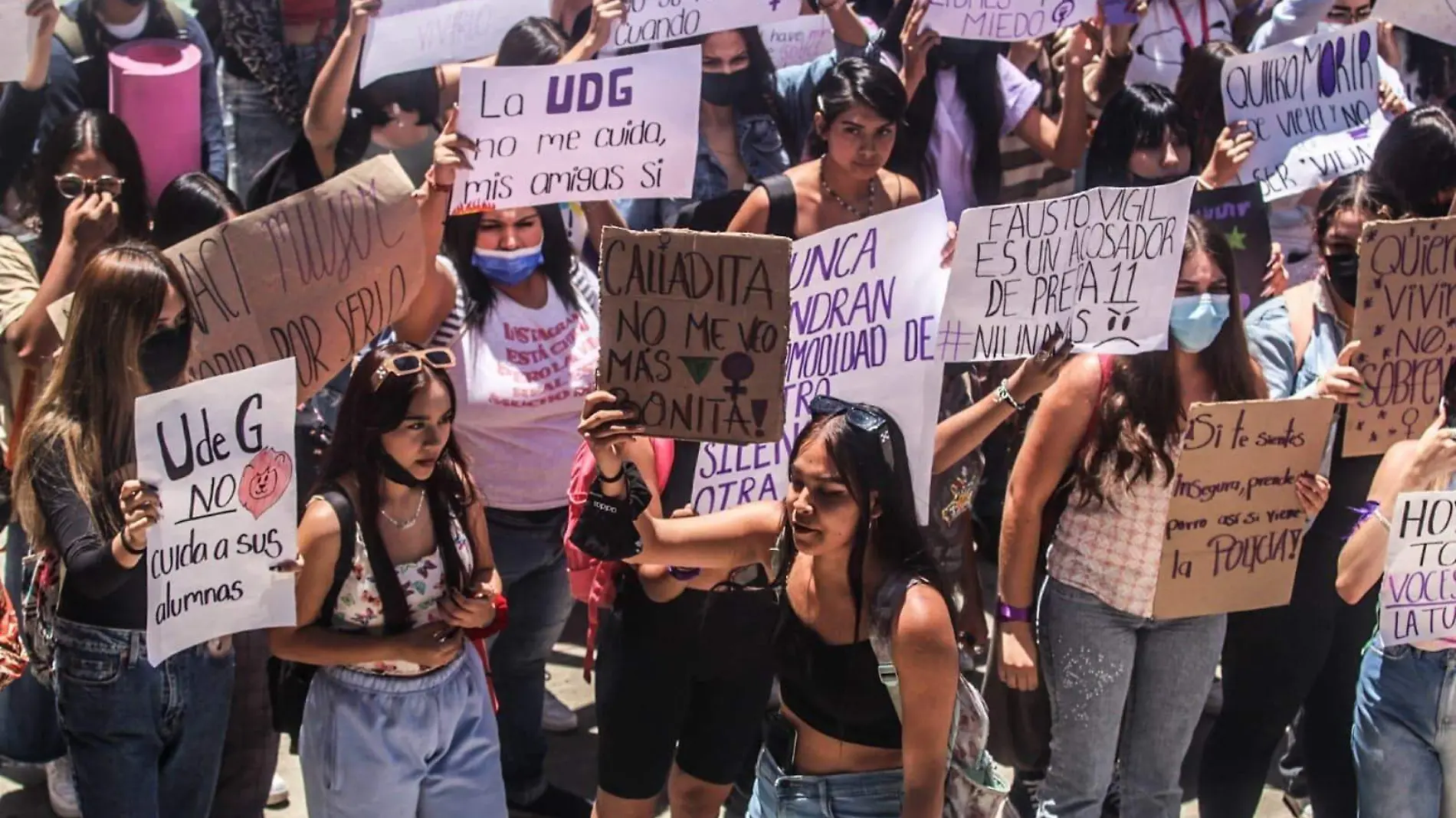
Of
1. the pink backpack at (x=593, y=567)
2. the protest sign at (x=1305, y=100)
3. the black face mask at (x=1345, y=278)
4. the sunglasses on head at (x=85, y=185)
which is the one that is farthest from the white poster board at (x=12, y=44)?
the protest sign at (x=1305, y=100)

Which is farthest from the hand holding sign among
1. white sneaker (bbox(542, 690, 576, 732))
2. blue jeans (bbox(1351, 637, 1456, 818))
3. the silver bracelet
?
white sneaker (bbox(542, 690, 576, 732))

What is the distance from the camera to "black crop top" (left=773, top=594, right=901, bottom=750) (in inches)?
154

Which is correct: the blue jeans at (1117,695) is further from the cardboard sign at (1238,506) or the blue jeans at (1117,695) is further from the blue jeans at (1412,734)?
the blue jeans at (1412,734)

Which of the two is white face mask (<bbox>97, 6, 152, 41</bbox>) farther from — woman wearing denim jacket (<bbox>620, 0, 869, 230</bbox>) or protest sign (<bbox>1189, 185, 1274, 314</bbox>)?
protest sign (<bbox>1189, 185, 1274, 314</bbox>)

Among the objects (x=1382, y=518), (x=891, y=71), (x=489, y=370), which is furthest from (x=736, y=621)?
(x=891, y=71)

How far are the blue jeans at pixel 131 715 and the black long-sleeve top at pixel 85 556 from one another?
38 mm

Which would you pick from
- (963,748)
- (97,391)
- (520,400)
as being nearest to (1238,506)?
(963,748)

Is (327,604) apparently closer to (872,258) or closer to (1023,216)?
(872,258)

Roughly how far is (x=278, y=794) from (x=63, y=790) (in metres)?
0.60

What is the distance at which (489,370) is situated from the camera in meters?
5.54

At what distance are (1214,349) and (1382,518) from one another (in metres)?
0.57

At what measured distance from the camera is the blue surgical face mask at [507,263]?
18.3ft

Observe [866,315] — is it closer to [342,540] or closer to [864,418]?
[864,418]

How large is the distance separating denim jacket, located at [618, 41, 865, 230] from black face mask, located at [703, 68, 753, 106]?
79 millimetres
